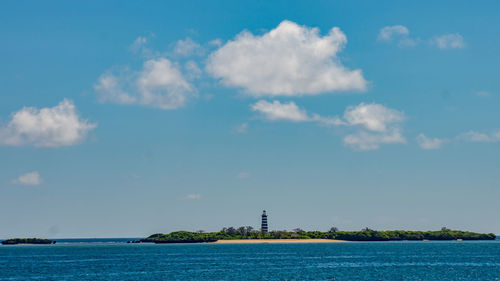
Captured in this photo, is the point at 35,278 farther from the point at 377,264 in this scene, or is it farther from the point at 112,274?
the point at 377,264

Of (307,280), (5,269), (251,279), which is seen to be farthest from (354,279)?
(5,269)

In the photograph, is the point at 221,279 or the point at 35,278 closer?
the point at 221,279

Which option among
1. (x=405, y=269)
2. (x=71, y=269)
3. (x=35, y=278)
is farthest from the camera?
(x=71, y=269)

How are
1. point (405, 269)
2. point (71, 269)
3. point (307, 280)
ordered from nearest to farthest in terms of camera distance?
point (307, 280) < point (405, 269) < point (71, 269)

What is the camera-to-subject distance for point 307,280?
86000 mm

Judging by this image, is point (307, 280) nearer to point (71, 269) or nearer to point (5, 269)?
point (71, 269)

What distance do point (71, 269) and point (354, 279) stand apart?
185 ft

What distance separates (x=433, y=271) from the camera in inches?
4006

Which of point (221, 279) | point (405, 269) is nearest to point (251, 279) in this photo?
point (221, 279)

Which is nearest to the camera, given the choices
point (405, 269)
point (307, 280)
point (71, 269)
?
point (307, 280)

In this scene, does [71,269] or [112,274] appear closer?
[112,274]

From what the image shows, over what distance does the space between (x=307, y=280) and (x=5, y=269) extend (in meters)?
65.2

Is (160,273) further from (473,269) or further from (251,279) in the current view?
(473,269)

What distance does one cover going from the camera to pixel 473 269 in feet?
351
